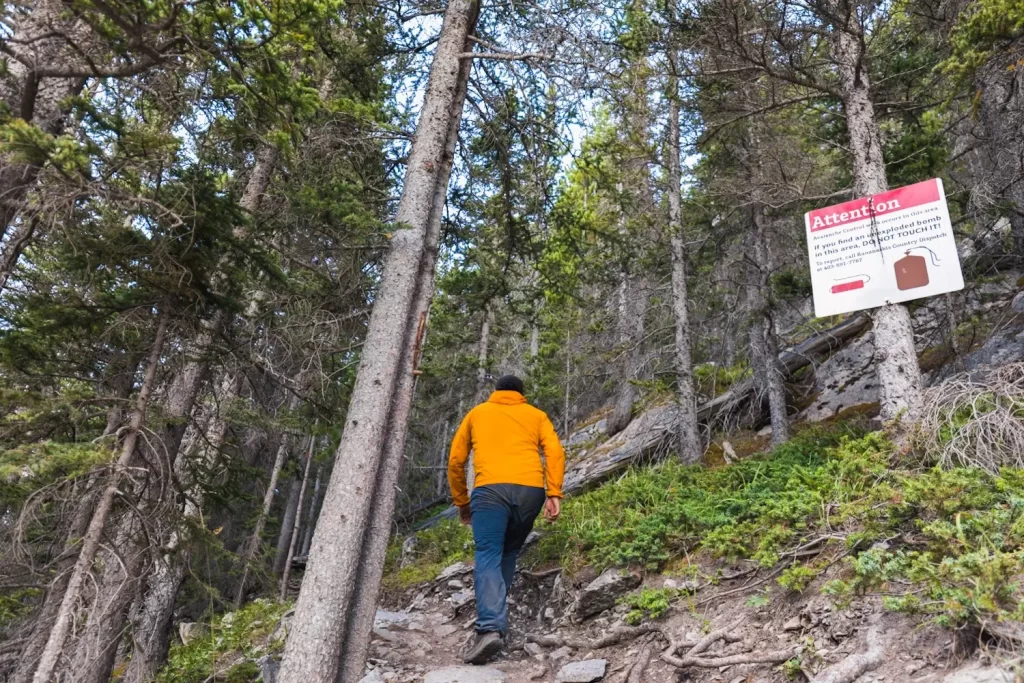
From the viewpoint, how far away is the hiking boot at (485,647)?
16.5 ft

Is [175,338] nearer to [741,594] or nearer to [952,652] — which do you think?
[741,594]

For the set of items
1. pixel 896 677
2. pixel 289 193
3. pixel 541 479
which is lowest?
pixel 896 677

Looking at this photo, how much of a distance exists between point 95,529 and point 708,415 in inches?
413

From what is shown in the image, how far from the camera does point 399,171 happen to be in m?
8.09

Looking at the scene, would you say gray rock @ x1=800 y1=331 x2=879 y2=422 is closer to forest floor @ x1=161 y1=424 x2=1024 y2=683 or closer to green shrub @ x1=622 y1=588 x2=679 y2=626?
forest floor @ x1=161 y1=424 x2=1024 y2=683

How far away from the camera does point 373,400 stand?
205 inches

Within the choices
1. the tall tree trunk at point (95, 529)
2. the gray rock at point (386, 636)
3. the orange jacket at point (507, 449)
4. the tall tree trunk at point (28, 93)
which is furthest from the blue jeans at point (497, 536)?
the tall tree trunk at point (28, 93)

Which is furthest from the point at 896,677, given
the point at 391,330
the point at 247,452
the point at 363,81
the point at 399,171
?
the point at 247,452

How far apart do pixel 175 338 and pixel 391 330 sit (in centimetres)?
232

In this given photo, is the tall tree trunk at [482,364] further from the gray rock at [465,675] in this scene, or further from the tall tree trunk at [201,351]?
the gray rock at [465,675]

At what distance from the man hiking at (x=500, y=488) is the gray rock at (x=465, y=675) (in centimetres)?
17

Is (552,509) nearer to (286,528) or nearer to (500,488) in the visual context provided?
(500,488)

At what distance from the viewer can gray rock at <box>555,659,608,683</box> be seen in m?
4.63

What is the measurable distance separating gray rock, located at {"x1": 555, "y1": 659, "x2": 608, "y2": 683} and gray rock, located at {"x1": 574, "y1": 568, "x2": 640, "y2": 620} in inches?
37.3
